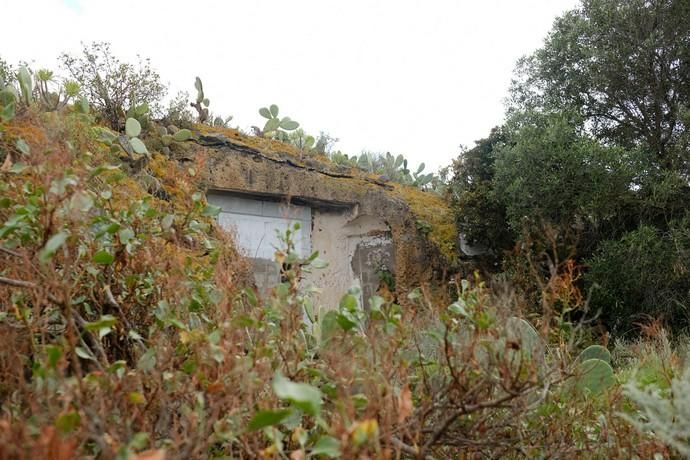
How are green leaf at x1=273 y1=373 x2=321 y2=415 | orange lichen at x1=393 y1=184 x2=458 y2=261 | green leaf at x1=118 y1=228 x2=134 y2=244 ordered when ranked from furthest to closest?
1. orange lichen at x1=393 y1=184 x2=458 y2=261
2. green leaf at x1=118 y1=228 x2=134 y2=244
3. green leaf at x1=273 y1=373 x2=321 y2=415

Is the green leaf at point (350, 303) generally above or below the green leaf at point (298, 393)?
above

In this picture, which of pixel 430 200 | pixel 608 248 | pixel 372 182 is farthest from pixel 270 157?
pixel 608 248

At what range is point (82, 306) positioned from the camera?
8.47 feet

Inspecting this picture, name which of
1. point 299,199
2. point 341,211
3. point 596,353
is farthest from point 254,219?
point 596,353

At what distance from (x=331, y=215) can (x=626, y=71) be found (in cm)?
462

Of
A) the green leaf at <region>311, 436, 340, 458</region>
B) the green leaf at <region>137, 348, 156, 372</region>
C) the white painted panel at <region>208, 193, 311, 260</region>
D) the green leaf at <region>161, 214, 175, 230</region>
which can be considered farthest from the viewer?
the white painted panel at <region>208, 193, 311, 260</region>

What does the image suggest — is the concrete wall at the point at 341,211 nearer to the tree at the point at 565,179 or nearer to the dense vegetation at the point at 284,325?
the dense vegetation at the point at 284,325

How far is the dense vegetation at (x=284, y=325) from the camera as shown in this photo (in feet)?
5.29

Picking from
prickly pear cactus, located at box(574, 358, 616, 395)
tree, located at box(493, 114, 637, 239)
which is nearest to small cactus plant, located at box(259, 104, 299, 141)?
tree, located at box(493, 114, 637, 239)

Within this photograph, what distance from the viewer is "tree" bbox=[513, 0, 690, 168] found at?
26.6 ft

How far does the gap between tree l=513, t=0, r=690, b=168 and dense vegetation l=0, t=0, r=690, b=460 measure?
0.67 metres

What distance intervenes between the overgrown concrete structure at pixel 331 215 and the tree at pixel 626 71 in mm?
2638

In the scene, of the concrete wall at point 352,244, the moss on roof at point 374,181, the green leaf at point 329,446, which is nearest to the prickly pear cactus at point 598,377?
the green leaf at point 329,446

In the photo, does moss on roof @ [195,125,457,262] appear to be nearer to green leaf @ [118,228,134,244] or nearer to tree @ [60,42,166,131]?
tree @ [60,42,166,131]
